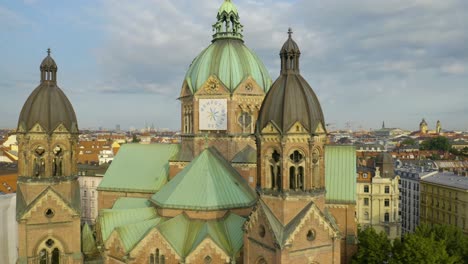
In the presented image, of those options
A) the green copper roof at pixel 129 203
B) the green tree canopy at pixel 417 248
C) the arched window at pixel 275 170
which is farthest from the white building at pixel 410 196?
the arched window at pixel 275 170

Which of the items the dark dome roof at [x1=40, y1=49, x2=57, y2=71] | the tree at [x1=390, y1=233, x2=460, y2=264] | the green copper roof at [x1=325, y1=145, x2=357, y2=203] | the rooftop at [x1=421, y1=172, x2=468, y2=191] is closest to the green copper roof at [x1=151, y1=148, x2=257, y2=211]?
the green copper roof at [x1=325, y1=145, x2=357, y2=203]

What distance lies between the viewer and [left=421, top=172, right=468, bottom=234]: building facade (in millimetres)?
67062

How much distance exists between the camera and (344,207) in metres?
41.1

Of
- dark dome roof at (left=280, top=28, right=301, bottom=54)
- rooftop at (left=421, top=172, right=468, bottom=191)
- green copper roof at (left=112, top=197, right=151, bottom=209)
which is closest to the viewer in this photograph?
dark dome roof at (left=280, top=28, right=301, bottom=54)

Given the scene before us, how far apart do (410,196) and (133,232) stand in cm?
6599

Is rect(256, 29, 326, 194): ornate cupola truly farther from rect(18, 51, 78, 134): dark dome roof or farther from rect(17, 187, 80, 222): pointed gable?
rect(17, 187, 80, 222): pointed gable

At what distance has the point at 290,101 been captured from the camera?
2694 centimetres

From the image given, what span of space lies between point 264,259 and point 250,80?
21.0 metres

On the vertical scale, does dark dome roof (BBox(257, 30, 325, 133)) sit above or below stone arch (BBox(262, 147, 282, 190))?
above

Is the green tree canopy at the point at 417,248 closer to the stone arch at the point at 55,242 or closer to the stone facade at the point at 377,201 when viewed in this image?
the stone facade at the point at 377,201

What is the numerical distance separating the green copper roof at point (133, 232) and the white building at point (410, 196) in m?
62.1

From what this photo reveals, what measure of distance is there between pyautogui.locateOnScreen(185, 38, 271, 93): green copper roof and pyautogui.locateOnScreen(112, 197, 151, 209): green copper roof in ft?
42.7

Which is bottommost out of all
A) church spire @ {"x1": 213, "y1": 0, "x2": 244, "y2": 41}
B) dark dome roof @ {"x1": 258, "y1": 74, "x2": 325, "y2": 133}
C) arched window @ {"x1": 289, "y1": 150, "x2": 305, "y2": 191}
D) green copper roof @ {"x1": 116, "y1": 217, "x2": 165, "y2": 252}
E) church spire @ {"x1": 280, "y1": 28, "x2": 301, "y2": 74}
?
green copper roof @ {"x1": 116, "y1": 217, "x2": 165, "y2": 252}

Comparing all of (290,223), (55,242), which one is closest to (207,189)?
(290,223)
